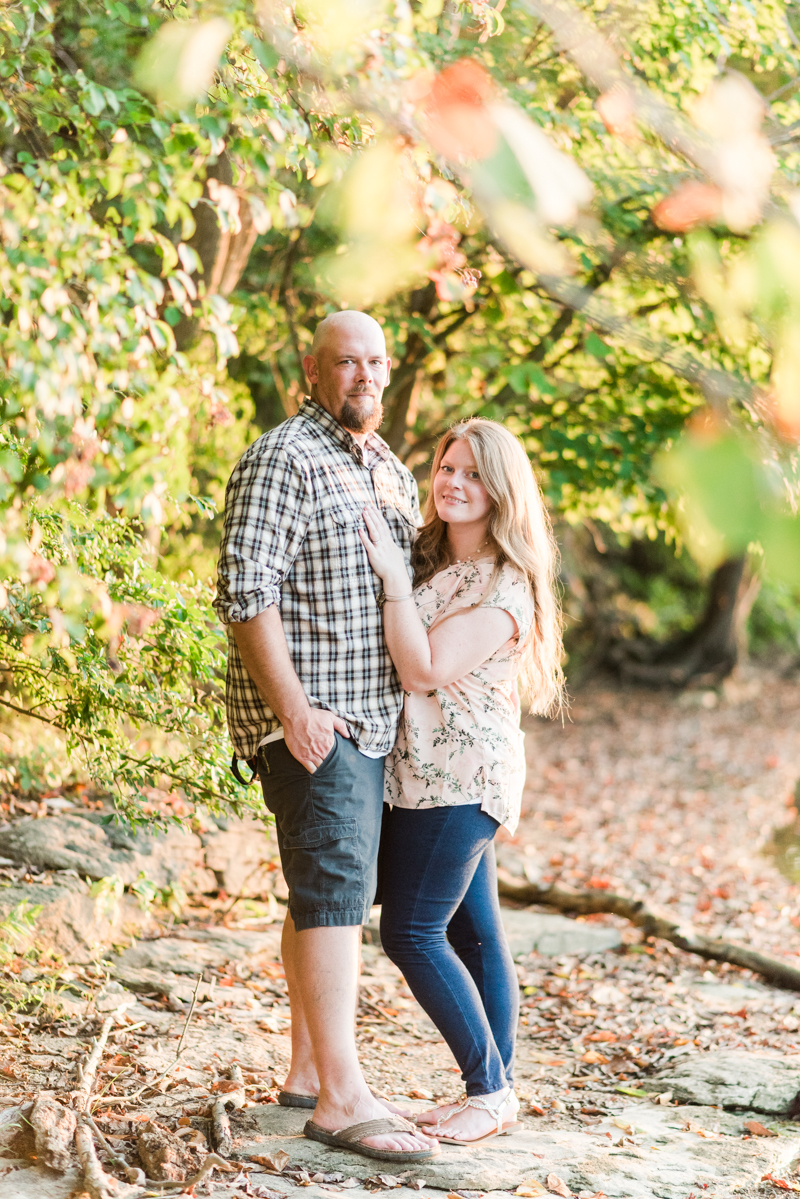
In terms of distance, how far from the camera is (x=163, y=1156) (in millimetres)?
2354

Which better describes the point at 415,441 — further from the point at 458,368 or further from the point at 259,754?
the point at 259,754

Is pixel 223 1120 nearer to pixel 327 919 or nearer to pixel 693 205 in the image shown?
pixel 327 919

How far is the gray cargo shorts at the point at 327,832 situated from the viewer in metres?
2.56

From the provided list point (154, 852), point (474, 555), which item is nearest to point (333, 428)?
point (474, 555)

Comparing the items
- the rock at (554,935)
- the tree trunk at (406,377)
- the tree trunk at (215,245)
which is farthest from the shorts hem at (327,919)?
the tree trunk at (406,377)

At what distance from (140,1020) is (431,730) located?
142cm

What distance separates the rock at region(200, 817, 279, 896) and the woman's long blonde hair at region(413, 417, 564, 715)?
2140 millimetres

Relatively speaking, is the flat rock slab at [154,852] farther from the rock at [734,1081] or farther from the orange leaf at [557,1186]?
the rock at [734,1081]

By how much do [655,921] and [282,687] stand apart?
3.38 metres

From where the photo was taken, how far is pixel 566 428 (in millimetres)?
6047

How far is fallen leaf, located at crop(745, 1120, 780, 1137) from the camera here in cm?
311

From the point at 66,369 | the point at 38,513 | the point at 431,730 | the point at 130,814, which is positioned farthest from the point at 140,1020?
the point at 66,369

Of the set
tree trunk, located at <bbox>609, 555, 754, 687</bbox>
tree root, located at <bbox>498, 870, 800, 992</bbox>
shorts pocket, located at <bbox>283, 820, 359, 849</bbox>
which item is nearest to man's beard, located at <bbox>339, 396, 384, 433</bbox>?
shorts pocket, located at <bbox>283, 820, 359, 849</bbox>

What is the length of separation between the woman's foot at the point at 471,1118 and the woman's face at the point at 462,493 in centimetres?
151
